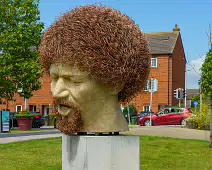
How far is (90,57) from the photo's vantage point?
5750 mm

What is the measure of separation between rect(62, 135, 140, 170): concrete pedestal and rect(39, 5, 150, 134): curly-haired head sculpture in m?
0.21

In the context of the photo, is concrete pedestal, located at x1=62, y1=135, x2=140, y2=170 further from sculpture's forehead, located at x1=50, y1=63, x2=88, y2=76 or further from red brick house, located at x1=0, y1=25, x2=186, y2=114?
red brick house, located at x1=0, y1=25, x2=186, y2=114

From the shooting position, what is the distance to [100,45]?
5.79 m

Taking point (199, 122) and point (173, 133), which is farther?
point (199, 122)

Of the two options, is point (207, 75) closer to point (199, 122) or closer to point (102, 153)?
point (102, 153)

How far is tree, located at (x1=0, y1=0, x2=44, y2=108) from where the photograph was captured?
25.1m

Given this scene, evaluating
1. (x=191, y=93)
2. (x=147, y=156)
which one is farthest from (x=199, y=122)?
(x=191, y=93)

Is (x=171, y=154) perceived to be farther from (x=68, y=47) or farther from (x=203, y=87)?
(x=68, y=47)

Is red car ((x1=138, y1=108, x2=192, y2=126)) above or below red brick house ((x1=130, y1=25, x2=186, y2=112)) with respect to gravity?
below

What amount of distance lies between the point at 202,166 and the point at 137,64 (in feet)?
17.6

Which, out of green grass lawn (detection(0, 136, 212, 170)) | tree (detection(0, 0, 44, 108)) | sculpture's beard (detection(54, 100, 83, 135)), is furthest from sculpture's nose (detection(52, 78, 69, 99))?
tree (detection(0, 0, 44, 108))

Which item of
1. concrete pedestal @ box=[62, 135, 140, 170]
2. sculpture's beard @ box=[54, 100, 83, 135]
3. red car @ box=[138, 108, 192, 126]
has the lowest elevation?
red car @ box=[138, 108, 192, 126]

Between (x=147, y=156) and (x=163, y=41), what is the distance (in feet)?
121

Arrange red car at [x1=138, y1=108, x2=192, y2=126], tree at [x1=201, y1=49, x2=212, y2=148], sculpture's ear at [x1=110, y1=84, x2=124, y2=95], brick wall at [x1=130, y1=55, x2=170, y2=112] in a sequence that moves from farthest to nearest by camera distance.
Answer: brick wall at [x1=130, y1=55, x2=170, y2=112] < red car at [x1=138, y1=108, x2=192, y2=126] < tree at [x1=201, y1=49, x2=212, y2=148] < sculpture's ear at [x1=110, y1=84, x2=124, y2=95]
